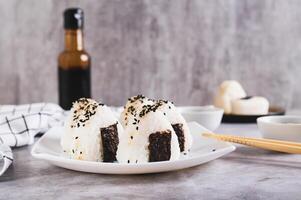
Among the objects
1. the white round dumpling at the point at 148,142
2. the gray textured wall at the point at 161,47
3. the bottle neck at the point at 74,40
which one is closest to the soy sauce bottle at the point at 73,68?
the bottle neck at the point at 74,40

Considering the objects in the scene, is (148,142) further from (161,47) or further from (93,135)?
(161,47)

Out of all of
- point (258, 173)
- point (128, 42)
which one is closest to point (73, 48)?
point (128, 42)

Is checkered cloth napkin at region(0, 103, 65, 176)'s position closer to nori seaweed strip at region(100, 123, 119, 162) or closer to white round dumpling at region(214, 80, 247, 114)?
nori seaweed strip at region(100, 123, 119, 162)

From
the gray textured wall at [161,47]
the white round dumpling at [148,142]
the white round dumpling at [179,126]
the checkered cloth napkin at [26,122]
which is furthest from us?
the gray textured wall at [161,47]

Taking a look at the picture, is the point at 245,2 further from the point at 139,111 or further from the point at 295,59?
the point at 139,111

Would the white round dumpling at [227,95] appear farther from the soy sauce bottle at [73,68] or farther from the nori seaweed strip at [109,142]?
the nori seaweed strip at [109,142]

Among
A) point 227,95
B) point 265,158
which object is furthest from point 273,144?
point 227,95

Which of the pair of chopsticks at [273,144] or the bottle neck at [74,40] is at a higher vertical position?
the bottle neck at [74,40]
